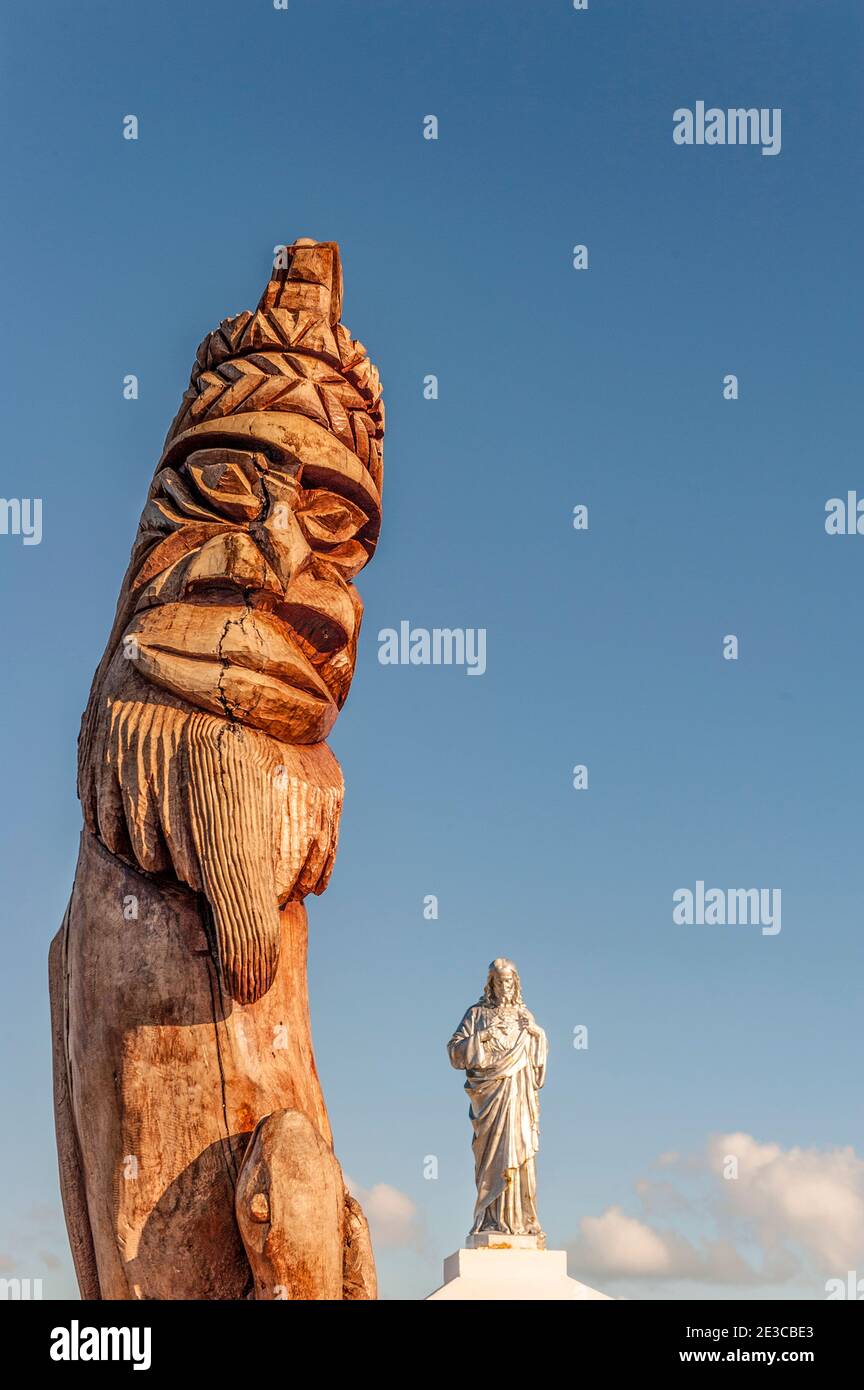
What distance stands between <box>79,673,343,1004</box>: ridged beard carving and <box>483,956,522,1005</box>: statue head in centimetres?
795

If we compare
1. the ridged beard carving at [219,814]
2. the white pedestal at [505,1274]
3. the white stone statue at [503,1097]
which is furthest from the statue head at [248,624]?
the white stone statue at [503,1097]

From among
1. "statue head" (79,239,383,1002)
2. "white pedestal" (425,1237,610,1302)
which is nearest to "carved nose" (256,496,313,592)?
"statue head" (79,239,383,1002)

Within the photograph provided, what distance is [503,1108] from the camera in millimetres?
11773

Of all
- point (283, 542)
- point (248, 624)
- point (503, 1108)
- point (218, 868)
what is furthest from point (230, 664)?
point (503, 1108)

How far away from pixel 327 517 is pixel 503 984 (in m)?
8.02

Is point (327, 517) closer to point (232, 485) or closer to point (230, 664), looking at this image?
point (232, 485)

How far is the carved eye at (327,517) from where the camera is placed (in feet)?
15.1

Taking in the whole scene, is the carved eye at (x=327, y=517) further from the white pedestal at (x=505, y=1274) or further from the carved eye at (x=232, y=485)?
the white pedestal at (x=505, y=1274)

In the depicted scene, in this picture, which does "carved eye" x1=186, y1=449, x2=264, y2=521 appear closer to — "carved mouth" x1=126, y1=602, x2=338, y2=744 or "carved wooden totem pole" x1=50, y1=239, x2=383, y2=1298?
"carved wooden totem pole" x1=50, y1=239, x2=383, y2=1298

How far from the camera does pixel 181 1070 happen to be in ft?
13.2

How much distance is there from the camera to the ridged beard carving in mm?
3988

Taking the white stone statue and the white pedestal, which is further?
the white stone statue

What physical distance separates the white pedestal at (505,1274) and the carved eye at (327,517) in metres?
7.63
